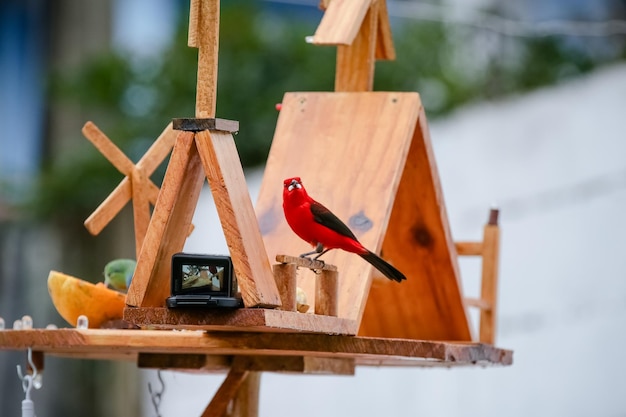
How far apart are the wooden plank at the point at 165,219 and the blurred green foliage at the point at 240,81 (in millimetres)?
4611

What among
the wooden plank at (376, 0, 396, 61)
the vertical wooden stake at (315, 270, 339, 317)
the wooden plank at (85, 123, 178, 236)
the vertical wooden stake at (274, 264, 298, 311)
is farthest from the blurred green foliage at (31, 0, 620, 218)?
the vertical wooden stake at (274, 264, 298, 311)

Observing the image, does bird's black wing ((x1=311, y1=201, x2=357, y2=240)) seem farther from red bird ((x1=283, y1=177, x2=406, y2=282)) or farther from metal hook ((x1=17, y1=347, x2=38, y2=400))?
metal hook ((x1=17, y1=347, x2=38, y2=400))

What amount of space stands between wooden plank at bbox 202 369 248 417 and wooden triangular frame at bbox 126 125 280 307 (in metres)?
0.65

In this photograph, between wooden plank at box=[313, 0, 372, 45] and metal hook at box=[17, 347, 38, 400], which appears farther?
wooden plank at box=[313, 0, 372, 45]

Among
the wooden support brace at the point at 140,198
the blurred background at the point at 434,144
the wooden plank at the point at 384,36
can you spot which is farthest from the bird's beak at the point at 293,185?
the blurred background at the point at 434,144

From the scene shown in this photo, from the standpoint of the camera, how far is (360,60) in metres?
3.37

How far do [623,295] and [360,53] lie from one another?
2385 mm

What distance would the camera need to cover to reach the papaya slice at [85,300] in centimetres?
293

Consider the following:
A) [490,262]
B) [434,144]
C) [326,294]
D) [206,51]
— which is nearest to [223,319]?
[326,294]

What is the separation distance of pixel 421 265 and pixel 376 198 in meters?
0.42

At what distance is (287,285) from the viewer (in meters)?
2.39

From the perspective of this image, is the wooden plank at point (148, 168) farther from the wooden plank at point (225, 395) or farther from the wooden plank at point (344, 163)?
the wooden plank at point (225, 395)

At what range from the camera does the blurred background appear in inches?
212

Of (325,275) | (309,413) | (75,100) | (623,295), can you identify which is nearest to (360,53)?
(325,275)
